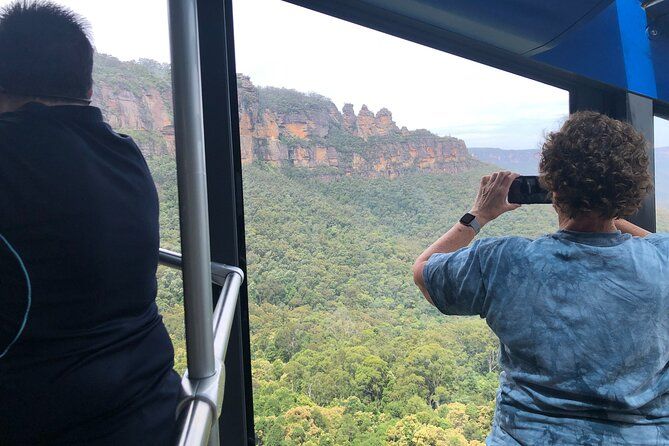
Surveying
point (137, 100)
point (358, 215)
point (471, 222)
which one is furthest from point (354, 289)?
point (137, 100)

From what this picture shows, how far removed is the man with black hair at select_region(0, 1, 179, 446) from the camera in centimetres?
77

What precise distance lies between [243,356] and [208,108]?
734 millimetres

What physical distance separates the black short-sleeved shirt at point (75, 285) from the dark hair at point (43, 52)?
7 cm

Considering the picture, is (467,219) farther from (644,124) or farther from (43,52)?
(644,124)

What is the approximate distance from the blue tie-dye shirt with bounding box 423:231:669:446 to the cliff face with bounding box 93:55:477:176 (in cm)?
77

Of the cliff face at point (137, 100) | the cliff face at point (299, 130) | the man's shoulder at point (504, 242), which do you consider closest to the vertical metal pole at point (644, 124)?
the cliff face at point (299, 130)

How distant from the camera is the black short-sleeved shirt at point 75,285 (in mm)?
771

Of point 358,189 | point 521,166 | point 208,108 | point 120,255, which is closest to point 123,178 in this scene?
point 120,255

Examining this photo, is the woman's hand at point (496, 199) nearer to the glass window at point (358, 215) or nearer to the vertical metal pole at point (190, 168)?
the glass window at point (358, 215)

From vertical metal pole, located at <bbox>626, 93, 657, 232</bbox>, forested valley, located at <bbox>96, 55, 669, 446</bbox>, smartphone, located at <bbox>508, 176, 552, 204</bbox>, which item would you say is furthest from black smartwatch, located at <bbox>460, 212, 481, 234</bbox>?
vertical metal pole, located at <bbox>626, 93, 657, 232</bbox>

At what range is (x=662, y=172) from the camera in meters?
2.11

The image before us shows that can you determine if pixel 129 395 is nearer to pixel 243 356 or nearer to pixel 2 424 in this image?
pixel 2 424

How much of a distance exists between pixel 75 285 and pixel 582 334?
863 mm

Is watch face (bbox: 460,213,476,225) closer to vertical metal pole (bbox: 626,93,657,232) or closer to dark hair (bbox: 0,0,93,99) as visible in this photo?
dark hair (bbox: 0,0,93,99)
